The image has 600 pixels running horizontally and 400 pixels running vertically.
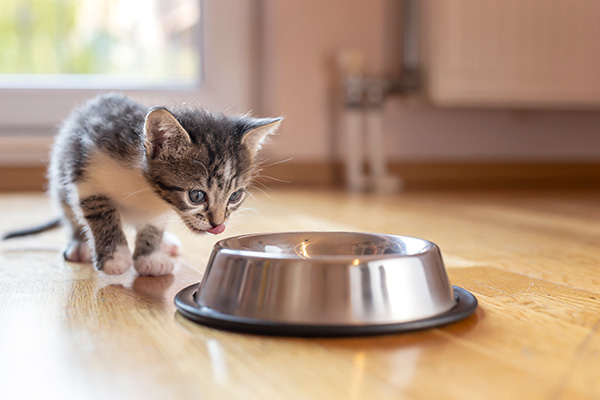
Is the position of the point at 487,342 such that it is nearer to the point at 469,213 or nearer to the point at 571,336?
the point at 571,336

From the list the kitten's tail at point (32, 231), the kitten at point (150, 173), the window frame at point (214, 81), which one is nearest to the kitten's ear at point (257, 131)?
the kitten at point (150, 173)

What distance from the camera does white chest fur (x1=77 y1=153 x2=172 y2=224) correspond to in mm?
1254

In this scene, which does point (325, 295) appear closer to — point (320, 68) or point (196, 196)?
point (196, 196)

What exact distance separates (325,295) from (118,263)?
0.55 m

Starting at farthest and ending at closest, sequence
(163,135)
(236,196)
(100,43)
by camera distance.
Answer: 1. (100,43)
2. (236,196)
3. (163,135)

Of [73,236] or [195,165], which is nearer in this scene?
[195,165]

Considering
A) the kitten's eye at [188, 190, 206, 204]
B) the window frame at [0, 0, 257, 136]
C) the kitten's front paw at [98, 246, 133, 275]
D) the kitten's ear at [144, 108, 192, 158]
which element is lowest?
the kitten's front paw at [98, 246, 133, 275]

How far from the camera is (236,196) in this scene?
1.30 metres

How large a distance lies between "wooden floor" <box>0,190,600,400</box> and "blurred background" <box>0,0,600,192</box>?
1.77 metres

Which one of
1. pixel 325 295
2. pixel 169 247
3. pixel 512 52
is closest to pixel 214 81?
pixel 512 52

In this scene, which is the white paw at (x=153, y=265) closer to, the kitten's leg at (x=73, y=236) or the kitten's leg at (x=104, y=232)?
the kitten's leg at (x=104, y=232)

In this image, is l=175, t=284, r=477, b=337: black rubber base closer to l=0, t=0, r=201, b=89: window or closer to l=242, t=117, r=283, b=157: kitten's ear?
l=242, t=117, r=283, b=157: kitten's ear

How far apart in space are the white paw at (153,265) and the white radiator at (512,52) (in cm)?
216

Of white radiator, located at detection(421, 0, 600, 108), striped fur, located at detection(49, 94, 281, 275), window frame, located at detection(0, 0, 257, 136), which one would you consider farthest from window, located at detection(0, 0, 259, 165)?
striped fur, located at detection(49, 94, 281, 275)
